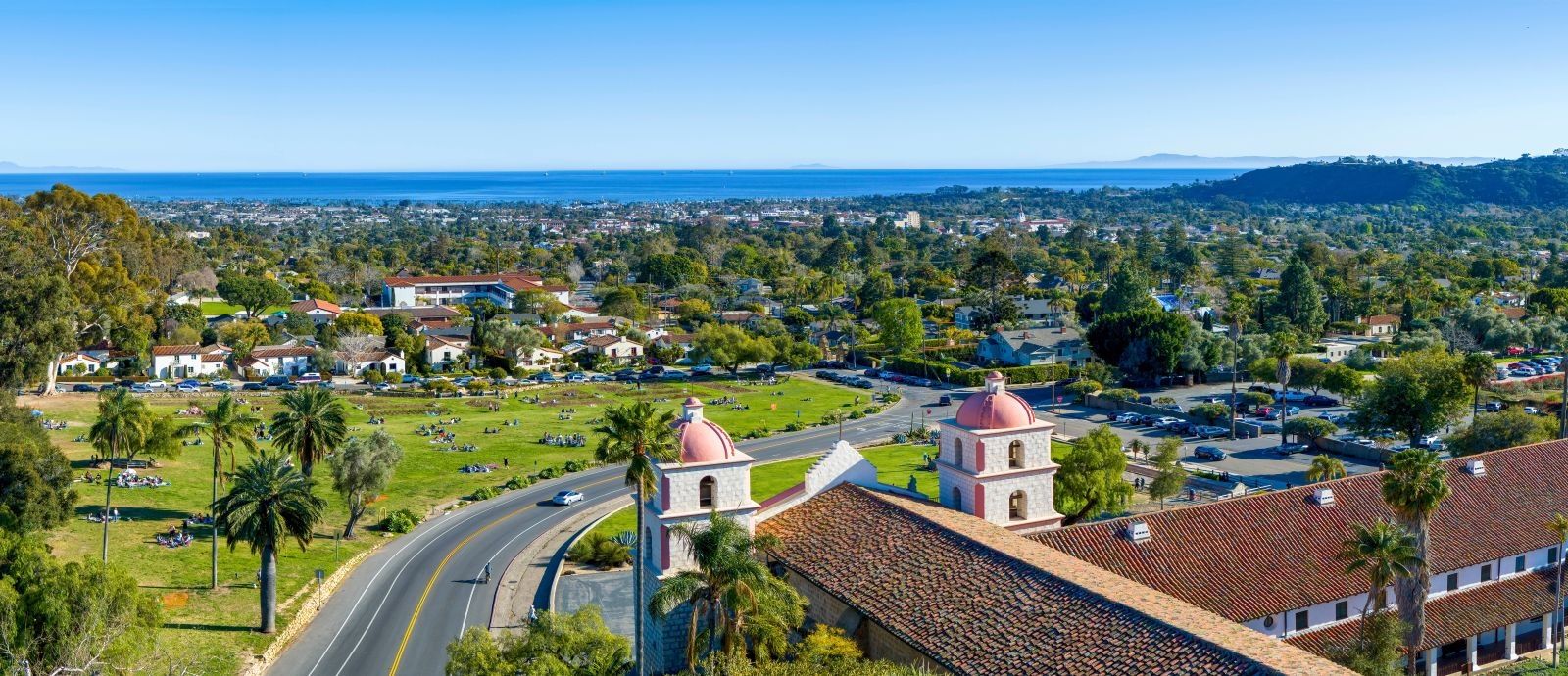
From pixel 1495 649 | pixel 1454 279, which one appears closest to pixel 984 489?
pixel 1495 649

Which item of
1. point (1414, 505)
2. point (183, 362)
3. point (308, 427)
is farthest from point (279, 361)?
point (1414, 505)

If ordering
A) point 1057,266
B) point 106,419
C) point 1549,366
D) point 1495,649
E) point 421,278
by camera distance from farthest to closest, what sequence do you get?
point 1057,266
point 421,278
point 1549,366
point 106,419
point 1495,649

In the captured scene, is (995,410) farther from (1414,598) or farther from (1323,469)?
(1323,469)

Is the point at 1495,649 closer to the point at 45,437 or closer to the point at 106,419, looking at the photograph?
the point at 106,419

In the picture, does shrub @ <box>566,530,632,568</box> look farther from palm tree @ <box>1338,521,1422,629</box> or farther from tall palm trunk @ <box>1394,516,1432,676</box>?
tall palm trunk @ <box>1394,516,1432,676</box>

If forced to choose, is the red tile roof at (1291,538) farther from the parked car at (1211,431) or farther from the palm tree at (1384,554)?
the parked car at (1211,431)

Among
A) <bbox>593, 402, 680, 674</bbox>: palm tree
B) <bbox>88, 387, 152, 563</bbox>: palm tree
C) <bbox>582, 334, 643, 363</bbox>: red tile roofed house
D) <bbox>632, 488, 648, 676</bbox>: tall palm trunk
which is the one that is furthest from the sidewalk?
<bbox>582, 334, 643, 363</bbox>: red tile roofed house

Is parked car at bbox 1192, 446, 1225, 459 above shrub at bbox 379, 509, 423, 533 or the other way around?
above
